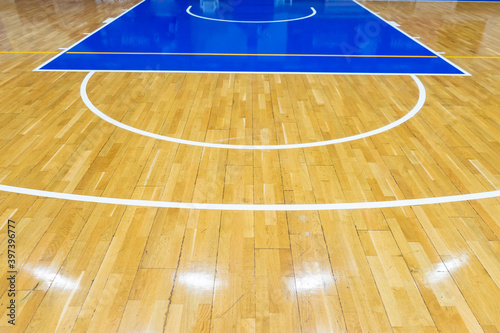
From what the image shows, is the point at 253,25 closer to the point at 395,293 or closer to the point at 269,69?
the point at 269,69

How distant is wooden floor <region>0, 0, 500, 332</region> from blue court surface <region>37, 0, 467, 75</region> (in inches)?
21.5

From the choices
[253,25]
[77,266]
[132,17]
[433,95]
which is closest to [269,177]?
[77,266]

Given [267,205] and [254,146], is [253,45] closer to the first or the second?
[254,146]

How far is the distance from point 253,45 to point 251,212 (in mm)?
4688

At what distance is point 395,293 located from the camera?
2.36 m

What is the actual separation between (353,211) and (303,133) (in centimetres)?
130

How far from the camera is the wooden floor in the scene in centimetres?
227

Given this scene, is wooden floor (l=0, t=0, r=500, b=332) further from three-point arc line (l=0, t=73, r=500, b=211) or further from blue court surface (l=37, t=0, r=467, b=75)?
blue court surface (l=37, t=0, r=467, b=75)

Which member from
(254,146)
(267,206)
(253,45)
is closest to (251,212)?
(267,206)

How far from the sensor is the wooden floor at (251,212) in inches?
89.5

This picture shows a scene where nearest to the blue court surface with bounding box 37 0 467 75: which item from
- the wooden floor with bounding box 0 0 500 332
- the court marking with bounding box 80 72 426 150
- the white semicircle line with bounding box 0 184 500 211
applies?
the wooden floor with bounding box 0 0 500 332

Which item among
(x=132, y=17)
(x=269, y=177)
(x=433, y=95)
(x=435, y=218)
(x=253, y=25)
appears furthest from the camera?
(x=132, y=17)

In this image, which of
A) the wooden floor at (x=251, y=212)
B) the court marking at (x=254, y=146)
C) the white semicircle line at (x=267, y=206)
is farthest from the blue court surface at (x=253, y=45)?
the white semicircle line at (x=267, y=206)

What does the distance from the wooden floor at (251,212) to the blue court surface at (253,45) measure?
21.5 inches
